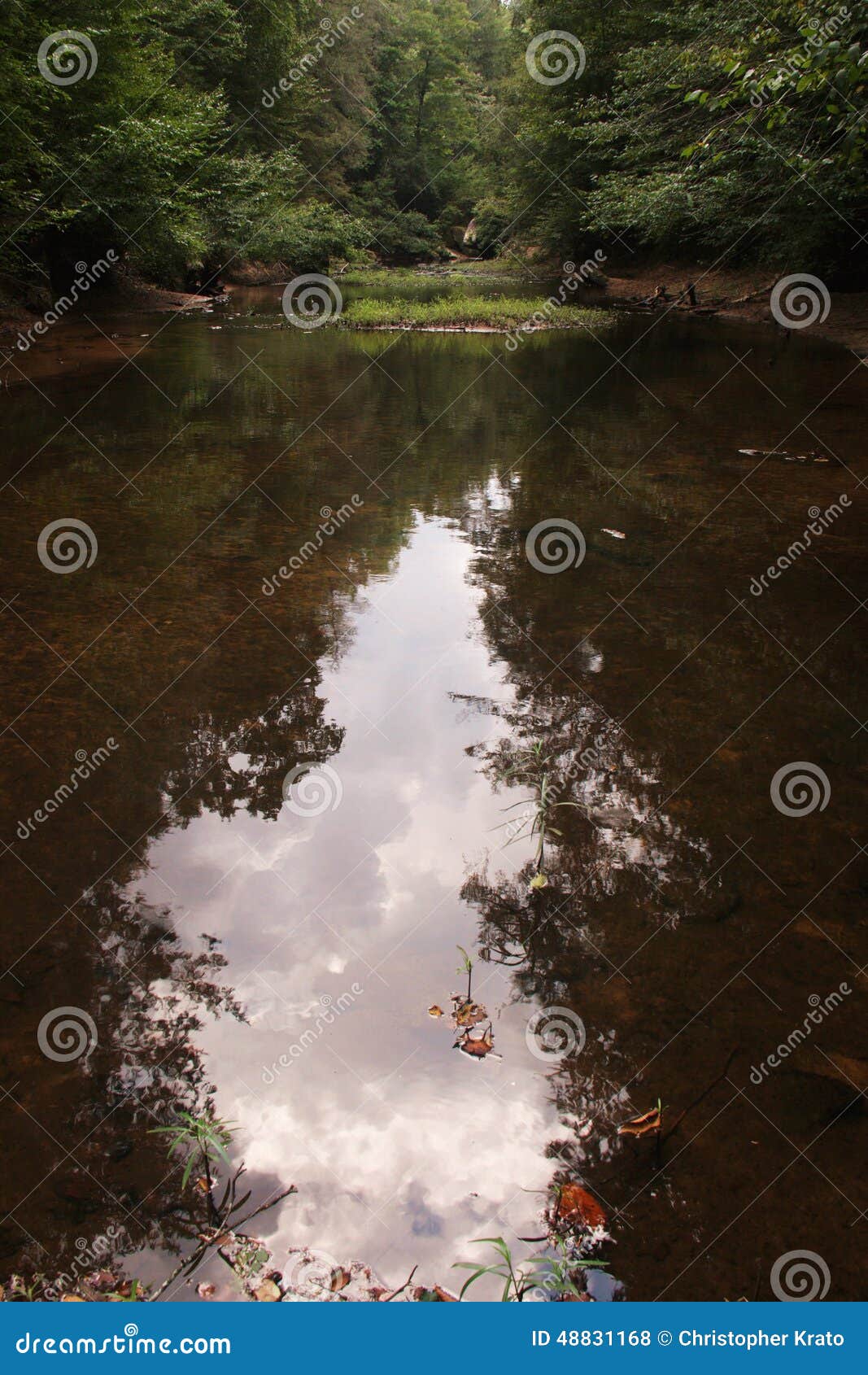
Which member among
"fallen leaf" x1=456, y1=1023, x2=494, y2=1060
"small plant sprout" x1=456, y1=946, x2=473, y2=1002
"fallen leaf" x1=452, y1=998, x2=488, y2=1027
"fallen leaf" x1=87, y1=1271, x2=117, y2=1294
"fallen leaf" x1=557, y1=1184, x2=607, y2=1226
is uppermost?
"small plant sprout" x1=456, y1=946, x2=473, y2=1002

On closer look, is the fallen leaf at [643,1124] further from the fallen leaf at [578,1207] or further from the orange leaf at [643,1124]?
the fallen leaf at [578,1207]

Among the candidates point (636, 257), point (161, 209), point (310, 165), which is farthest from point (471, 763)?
point (310, 165)

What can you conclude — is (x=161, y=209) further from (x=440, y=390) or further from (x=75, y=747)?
(x=75, y=747)

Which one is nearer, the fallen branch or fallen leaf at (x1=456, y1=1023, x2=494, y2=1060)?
the fallen branch

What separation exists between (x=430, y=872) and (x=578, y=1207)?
1.23 meters

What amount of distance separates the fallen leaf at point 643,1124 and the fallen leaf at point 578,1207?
184 millimetres

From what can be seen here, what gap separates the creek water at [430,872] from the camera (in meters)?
1.92

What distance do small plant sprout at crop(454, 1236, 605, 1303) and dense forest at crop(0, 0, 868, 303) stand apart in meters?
5.25

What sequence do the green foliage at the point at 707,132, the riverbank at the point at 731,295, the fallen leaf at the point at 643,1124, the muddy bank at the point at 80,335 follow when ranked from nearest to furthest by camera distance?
the fallen leaf at the point at 643,1124, the green foliage at the point at 707,132, the muddy bank at the point at 80,335, the riverbank at the point at 731,295

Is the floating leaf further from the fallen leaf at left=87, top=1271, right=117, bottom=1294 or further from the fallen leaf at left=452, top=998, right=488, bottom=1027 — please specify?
the fallen leaf at left=87, top=1271, right=117, bottom=1294

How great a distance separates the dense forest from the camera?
11.6 meters

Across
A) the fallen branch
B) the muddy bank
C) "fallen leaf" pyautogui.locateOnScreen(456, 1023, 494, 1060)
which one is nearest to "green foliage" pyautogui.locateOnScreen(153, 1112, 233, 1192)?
the fallen branch

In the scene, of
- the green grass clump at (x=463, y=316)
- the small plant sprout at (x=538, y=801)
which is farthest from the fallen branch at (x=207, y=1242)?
the green grass clump at (x=463, y=316)

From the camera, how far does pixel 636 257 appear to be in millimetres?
29047
